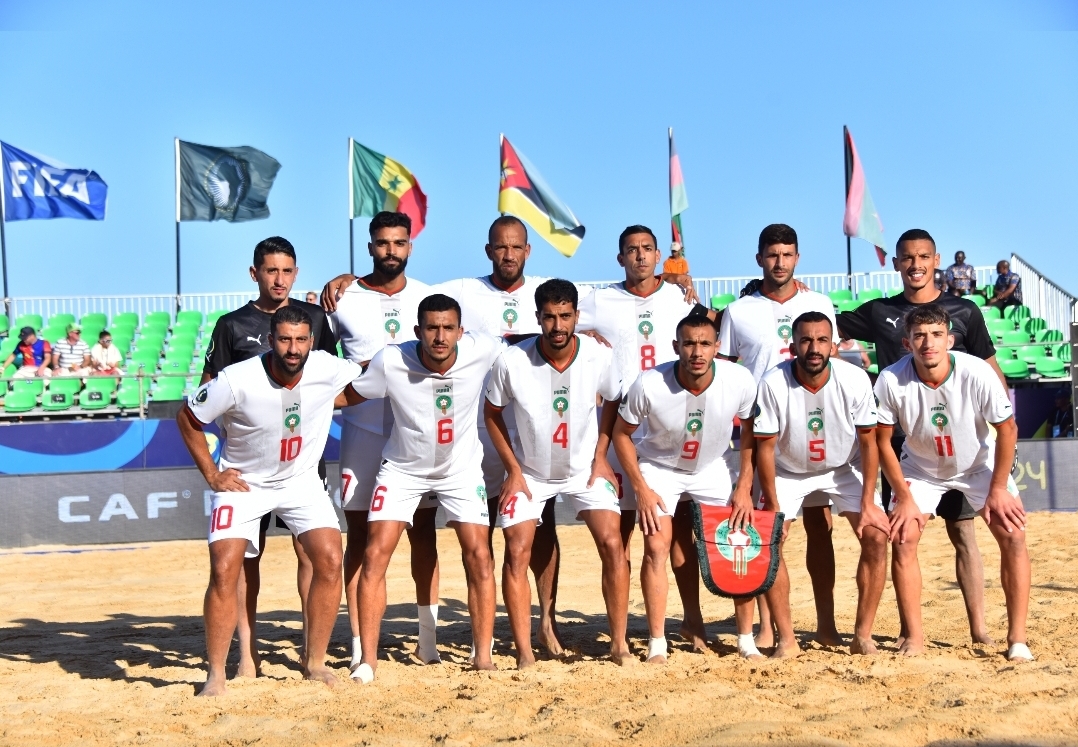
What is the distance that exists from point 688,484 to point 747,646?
39.8 inches

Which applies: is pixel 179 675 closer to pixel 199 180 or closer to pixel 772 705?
pixel 772 705

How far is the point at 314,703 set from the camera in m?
6.13

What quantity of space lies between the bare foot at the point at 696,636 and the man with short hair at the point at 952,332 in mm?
905

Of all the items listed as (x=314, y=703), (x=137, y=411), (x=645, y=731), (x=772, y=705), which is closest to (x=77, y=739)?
(x=314, y=703)

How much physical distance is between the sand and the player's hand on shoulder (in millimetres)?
1109

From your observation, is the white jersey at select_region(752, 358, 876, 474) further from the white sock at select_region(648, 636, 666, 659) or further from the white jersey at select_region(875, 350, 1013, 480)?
the white sock at select_region(648, 636, 666, 659)

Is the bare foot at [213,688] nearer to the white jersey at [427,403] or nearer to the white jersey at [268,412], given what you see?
the white jersey at [268,412]

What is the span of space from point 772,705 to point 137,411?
14699mm

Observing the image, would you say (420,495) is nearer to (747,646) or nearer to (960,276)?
(747,646)

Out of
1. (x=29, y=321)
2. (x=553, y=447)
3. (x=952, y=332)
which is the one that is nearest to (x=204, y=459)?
(x=553, y=447)

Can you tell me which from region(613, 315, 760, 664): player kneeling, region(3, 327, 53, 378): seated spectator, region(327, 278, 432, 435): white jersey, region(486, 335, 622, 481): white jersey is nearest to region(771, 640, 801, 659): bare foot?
region(613, 315, 760, 664): player kneeling

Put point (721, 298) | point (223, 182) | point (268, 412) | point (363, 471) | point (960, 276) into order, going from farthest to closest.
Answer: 1. point (223, 182)
2. point (721, 298)
3. point (960, 276)
4. point (363, 471)
5. point (268, 412)

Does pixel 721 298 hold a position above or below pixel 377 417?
above

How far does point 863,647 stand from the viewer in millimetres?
6938
